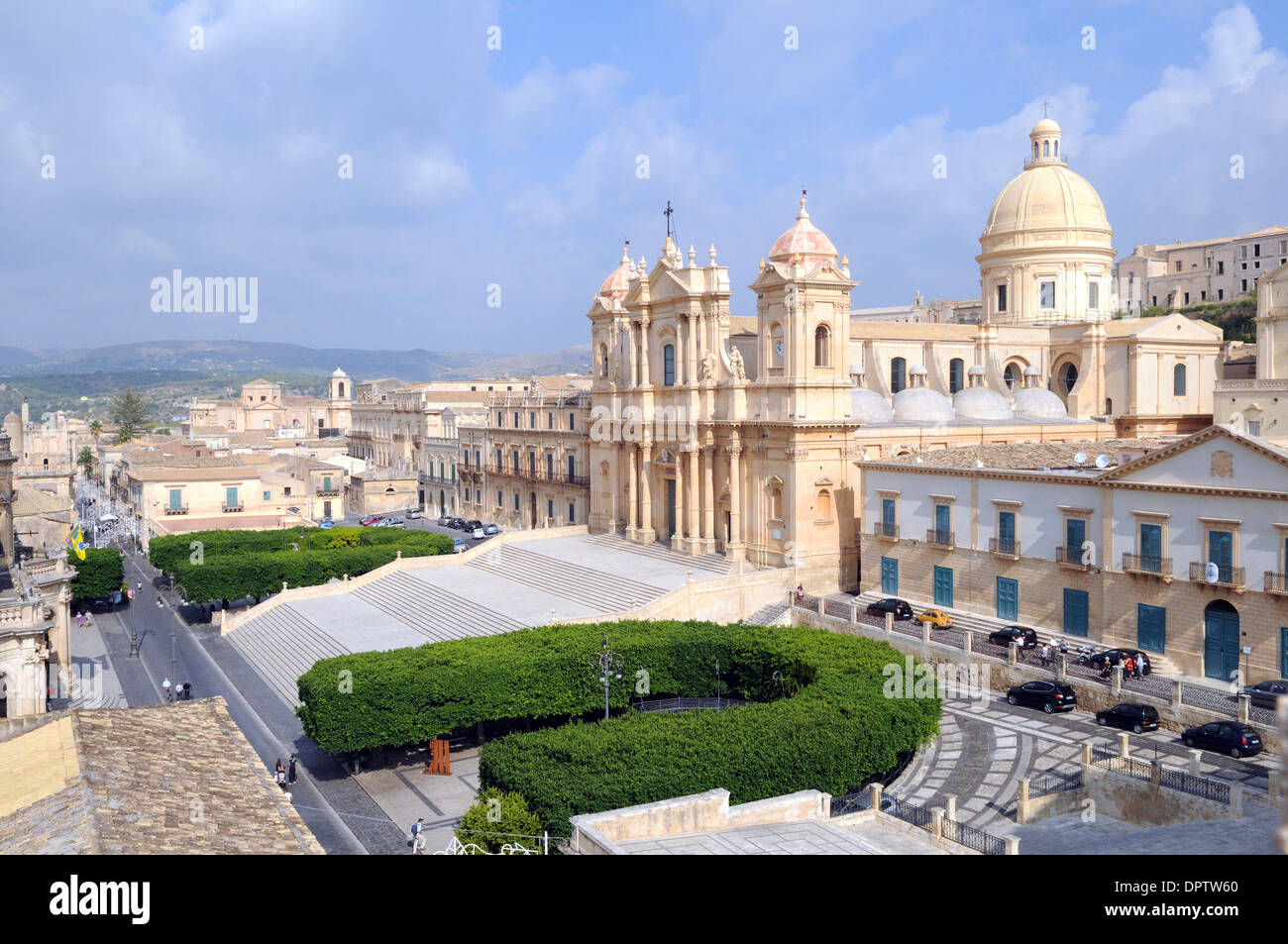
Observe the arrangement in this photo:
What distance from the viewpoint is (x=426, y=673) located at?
28.9 m

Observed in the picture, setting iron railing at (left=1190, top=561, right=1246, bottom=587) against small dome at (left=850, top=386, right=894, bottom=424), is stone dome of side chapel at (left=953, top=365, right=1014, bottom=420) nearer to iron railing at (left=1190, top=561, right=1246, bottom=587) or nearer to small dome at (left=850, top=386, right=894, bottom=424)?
small dome at (left=850, top=386, right=894, bottom=424)

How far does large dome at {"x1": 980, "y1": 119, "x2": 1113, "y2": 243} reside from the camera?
61594 mm

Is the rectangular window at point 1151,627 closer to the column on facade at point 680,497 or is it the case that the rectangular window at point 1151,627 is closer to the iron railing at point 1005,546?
the iron railing at point 1005,546

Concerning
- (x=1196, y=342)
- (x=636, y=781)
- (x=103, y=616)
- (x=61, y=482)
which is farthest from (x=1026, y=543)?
(x=61, y=482)

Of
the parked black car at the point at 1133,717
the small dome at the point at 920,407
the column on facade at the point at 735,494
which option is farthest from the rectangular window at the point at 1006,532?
the small dome at the point at 920,407

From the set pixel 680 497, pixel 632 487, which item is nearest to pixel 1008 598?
pixel 680 497

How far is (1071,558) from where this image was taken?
33.8 m

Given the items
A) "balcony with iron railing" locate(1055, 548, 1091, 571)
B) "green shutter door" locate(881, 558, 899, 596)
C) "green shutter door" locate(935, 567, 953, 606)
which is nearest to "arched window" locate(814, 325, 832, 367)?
"green shutter door" locate(881, 558, 899, 596)

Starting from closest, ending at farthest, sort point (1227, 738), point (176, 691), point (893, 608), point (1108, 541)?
point (1227, 738)
point (1108, 541)
point (176, 691)
point (893, 608)

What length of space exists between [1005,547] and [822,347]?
472 inches

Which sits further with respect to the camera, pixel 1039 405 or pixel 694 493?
pixel 1039 405

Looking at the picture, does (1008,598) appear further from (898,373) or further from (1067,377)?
(1067,377)

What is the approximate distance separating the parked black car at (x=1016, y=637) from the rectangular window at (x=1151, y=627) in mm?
3105

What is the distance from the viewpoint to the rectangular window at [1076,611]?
33531mm
